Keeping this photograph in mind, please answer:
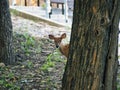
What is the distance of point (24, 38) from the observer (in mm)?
8742

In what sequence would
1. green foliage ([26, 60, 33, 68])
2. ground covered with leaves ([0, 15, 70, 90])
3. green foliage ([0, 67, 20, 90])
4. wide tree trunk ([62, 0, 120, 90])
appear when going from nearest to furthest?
wide tree trunk ([62, 0, 120, 90]) < green foliage ([0, 67, 20, 90]) < ground covered with leaves ([0, 15, 70, 90]) < green foliage ([26, 60, 33, 68])

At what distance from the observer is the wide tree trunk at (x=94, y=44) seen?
3709 mm

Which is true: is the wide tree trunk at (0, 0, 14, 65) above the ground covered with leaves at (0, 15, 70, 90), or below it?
above

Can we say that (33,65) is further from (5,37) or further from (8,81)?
(8,81)

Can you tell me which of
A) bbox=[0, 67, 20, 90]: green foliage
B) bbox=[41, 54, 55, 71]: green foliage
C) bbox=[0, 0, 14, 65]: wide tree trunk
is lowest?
bbox=[0, 67, 20, 90]: green foliage

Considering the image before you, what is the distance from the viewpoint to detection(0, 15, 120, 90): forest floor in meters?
5.38

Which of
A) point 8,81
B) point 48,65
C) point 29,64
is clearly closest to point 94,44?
point 8,81

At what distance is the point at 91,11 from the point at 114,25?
28 centimetres

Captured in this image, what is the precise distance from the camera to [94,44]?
3.77 meters

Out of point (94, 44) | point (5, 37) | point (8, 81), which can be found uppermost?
point (94, 44)

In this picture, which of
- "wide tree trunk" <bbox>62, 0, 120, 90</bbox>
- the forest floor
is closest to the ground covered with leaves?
the forest floor

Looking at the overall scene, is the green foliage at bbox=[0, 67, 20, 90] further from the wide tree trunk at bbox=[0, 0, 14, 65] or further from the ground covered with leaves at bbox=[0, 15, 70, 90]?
the wide tree trunk at bbox=[0, 0, 14, 65]

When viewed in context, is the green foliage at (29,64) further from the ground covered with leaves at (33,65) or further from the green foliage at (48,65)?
the green foliage at (48,65)

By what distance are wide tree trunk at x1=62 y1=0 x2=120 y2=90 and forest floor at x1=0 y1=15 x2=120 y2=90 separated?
134cm
